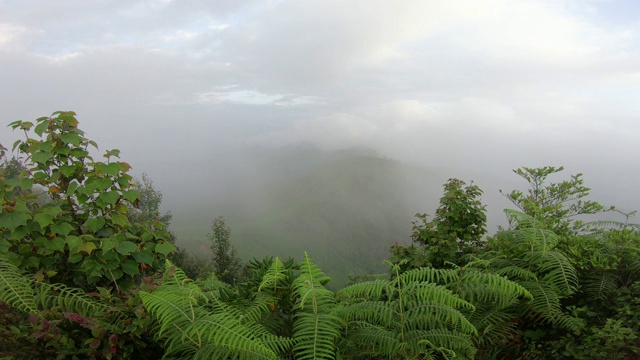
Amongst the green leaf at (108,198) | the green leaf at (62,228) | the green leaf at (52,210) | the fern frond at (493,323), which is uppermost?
the green leaf at (108,198)

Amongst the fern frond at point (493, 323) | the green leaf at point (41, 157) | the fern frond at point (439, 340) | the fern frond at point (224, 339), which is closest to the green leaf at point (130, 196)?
the green leaf at point (41, 157)

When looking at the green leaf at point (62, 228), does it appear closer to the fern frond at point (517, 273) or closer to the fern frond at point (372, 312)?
the fern frond at point (372, 312)

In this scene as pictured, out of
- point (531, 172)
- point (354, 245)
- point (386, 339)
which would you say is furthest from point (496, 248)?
point (354, 245)

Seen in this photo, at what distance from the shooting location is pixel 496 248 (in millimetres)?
4797

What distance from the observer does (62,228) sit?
3.78 m

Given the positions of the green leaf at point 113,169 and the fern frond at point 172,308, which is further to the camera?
the green leaf at point 113,169

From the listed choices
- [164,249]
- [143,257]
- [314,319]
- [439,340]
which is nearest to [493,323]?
[439,340]

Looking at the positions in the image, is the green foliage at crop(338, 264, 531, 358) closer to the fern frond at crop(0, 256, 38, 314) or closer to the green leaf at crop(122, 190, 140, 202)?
the fern frond at crop(0, 256, 38, 314)

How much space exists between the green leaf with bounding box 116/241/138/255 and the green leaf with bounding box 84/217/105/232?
0.33 meters

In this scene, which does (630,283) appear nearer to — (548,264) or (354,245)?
(548,264)

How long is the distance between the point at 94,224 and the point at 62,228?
27 centimetres

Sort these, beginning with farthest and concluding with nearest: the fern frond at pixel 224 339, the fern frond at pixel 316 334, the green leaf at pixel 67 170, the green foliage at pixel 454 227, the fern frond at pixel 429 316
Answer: the green foliage at pixel 454 227 → the green leaf at pixel 67 170 → the fern frond at pixel 429 316 → the fern frond at pixel 316 334 → the fern frond at pixel 224 339

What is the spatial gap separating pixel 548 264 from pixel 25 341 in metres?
4.26

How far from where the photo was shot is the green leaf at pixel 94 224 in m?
3.93
